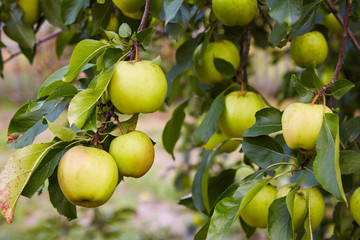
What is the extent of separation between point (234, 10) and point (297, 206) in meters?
0.42

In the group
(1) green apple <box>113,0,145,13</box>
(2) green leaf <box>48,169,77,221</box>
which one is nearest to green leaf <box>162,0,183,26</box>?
(1) green apple <box>113,0,145,13</box>

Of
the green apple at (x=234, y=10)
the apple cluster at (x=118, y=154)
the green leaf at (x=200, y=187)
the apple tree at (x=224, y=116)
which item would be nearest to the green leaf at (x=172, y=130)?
the apple tree at (x=224, y=116)

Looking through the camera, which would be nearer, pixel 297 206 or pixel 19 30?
pixel 297 206

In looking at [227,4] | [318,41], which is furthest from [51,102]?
[318,41]

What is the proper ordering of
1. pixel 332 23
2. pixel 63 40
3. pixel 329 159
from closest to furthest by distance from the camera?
pixel 329 159, pixel 332 23, pixel 63 40

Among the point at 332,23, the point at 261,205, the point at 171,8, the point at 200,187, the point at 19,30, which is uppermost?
the point at 171,8

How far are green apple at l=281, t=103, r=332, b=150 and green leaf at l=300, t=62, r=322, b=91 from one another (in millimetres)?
47

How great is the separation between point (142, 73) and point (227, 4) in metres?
0.31

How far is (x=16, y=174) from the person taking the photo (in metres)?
0.63

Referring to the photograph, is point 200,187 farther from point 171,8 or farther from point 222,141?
point 171,8

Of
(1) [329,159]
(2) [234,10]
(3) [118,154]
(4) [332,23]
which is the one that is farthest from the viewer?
(4) [332,23]

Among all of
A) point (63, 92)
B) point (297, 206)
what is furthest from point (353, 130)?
point (63, 92)

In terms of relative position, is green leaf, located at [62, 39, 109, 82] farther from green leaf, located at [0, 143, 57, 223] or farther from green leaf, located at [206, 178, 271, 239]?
green leaf, located at [206, 178, 271, 239]

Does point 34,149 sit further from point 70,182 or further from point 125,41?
point 125,41
